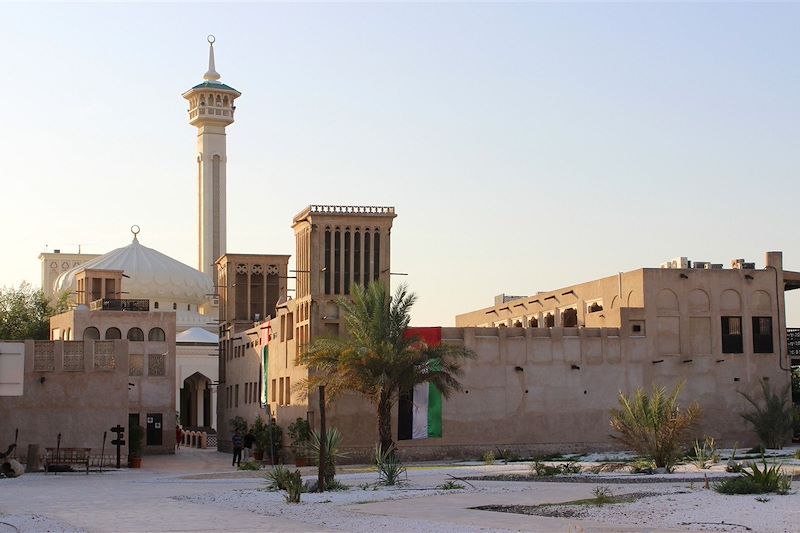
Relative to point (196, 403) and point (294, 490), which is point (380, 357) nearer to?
point (294, 490)

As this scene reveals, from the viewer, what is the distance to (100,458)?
4141 cm

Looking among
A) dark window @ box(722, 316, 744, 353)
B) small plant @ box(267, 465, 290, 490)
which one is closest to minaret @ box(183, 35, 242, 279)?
dark window @ box(722, 316, 744, 353)

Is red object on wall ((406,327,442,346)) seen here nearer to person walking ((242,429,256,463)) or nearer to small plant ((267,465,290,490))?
person walking ((242,429,256,463))

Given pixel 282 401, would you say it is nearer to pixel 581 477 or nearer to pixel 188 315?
pixel 581 477

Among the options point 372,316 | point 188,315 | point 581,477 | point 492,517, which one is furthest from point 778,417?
point 188,315

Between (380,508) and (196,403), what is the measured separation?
59.6m

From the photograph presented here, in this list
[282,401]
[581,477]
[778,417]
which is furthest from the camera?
[282,401]

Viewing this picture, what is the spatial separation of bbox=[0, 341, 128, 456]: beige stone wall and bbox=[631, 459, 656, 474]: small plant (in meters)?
18.7

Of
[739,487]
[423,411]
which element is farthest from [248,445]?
[739,487]

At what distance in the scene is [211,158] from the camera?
10131cm

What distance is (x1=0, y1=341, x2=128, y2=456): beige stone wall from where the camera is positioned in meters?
42.7

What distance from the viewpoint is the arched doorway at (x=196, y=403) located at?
7812cm

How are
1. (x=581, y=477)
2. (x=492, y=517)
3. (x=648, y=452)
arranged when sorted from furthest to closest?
1. (x=648, y=452)
2. (x=581, y=477)
3. (x=492, y=517)

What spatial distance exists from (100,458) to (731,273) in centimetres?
2306
